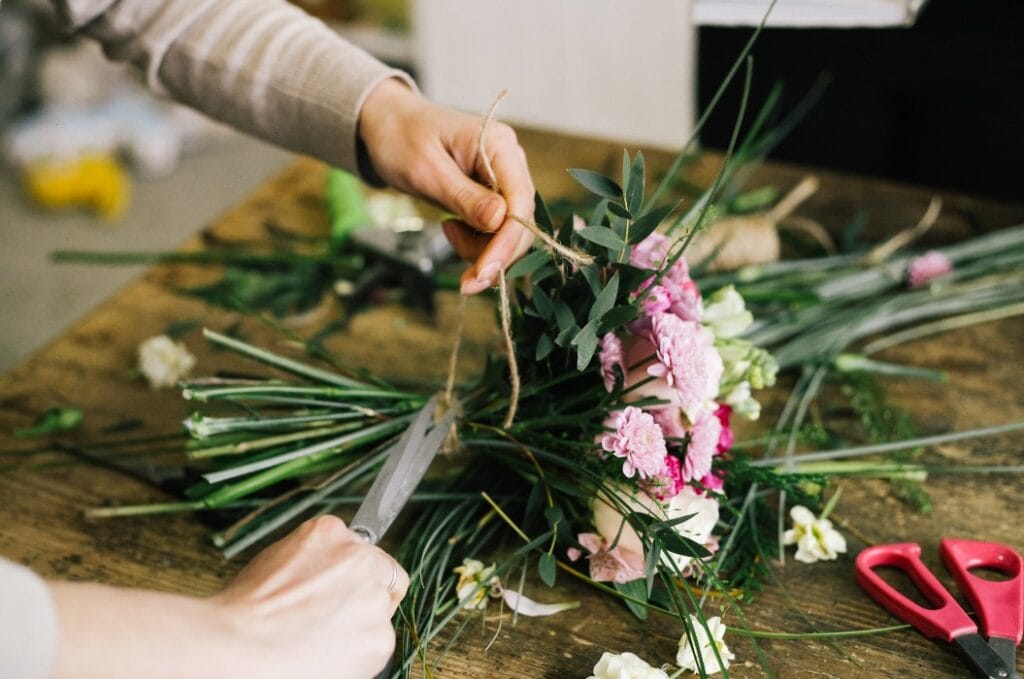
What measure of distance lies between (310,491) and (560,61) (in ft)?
3.75

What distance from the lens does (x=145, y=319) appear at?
1178mm

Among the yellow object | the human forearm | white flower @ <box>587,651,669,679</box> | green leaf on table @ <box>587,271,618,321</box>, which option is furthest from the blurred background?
the human forearm

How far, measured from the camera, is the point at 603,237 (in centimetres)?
74

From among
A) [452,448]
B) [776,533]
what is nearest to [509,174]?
[452,448]

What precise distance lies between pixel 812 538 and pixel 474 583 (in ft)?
0.98

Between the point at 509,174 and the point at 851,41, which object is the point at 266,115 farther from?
the point at 851,41

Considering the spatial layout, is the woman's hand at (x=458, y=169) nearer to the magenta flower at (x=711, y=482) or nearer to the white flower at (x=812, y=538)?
the magenta flower at (x=711, y=482)

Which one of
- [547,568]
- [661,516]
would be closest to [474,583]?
[547,568]

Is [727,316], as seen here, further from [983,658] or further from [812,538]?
[983,658]

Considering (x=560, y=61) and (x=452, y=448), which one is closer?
(x=452, y=448)

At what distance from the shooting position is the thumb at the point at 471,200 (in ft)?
2.63

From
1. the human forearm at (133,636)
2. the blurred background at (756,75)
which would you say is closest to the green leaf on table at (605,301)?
the human forearm at (133,636)

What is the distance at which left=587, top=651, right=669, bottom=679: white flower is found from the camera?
27.3 inches

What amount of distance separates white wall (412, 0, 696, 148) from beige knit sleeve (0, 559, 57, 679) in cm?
119
